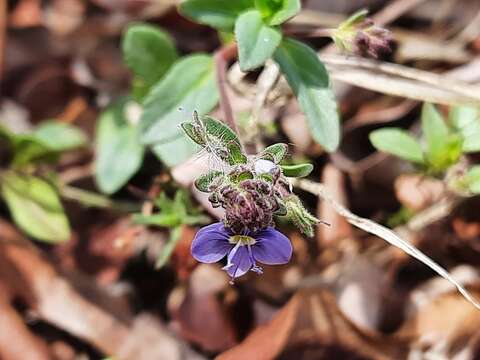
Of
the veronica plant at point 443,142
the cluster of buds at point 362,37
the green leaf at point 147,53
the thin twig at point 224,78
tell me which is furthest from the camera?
the green leaf at point 147,53

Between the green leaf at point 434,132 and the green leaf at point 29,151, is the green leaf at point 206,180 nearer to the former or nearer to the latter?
the green leaf at point 434,132

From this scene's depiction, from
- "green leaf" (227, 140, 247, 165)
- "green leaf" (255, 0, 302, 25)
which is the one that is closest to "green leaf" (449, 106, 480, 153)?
"green leaf" (255, 0, 302, 25)

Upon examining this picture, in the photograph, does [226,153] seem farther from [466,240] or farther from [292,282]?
[466,240]

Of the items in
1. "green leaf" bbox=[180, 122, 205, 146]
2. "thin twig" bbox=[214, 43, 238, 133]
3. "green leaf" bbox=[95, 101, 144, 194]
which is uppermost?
"green leaf" bbox=[180, 122, 205, 146]

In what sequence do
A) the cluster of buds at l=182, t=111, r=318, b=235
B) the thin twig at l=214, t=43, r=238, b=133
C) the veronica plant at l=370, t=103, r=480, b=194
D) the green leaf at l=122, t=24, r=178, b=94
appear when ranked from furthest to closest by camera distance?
the green leaf at l=122, t=24, r=178, b=94
the veronica plant at l=370, t=103, r=480, b=194
the thin twig at l=214, t=43, r=238, b=133
the cluster of buds at l=182, t=111, r=318, b=235

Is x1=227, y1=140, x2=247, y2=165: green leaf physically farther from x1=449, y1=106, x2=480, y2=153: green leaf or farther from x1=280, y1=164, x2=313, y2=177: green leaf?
x1=449, y1=106, x2=480, y2=153: green leaf

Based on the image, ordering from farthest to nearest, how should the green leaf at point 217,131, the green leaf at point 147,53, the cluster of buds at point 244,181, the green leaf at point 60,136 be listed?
the green leaf at point 60,136 < the green leaf at point 147,53 < the green leaf at point 217,131 < the cluster of buds at point 244,181

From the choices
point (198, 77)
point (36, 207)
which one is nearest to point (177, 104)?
point (198, 77)

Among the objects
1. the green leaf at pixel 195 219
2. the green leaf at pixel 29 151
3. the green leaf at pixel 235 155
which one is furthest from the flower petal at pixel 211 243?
the green leaf at pixel 29 151
